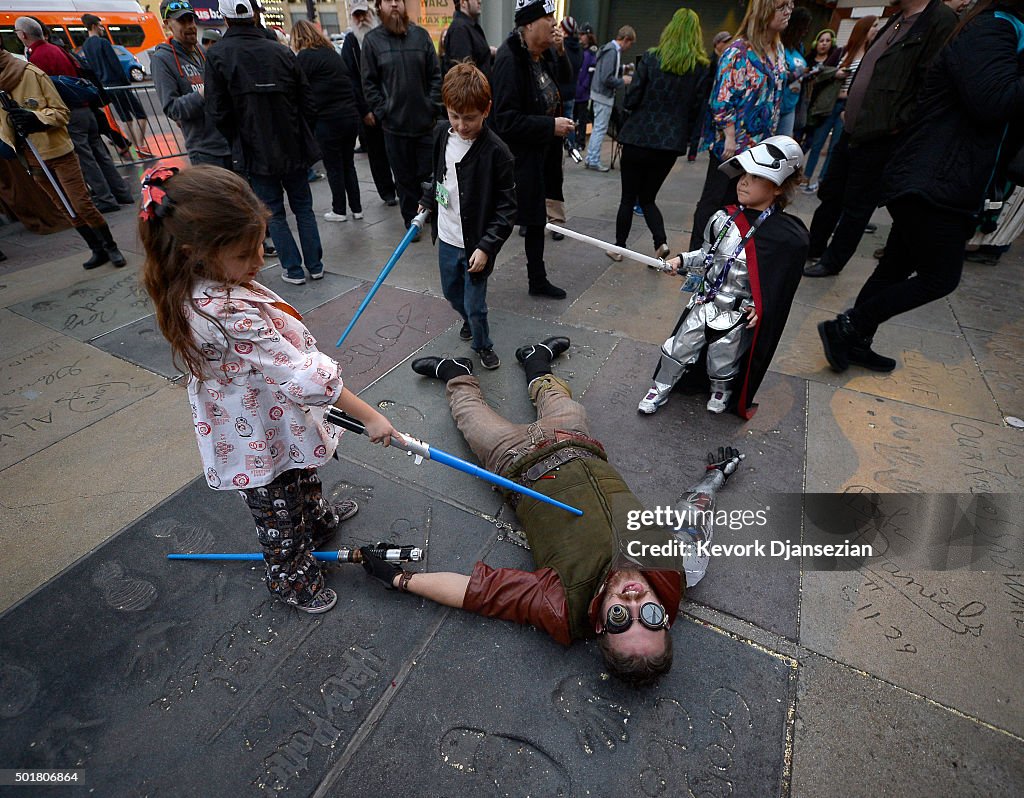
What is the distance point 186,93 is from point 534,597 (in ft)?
17.4

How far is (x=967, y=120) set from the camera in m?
2.74

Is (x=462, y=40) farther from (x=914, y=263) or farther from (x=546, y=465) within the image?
(x=546, y=465)

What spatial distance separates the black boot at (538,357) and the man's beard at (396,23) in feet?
11.9

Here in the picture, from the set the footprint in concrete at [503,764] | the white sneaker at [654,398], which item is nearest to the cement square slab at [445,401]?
the white sneaker at [654,398]

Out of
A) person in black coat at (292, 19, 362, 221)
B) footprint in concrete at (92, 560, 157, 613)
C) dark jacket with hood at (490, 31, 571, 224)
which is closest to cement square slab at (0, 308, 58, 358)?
footprint in concrete at (92, 560, 157, 613)

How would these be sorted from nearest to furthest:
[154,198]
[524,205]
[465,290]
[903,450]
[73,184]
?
[154,198]
[903,450]
[465,290]
[524,205]
[73,184]

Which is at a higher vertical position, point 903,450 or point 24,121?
point 24,121

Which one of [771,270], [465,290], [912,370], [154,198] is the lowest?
[912,370]

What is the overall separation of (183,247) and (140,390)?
2.52 meters

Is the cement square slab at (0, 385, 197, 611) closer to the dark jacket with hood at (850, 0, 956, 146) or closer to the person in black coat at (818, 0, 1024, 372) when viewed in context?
the person in black coat at (818, 0, 1024, 372)

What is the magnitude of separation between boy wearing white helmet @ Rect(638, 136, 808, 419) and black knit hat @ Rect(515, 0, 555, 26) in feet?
6.23

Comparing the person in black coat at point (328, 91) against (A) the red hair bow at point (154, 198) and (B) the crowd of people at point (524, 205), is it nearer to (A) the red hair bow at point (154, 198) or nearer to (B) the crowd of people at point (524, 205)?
(B) the crowd of people at point (524, 205)

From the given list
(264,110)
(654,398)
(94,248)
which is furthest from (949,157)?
(94,248)

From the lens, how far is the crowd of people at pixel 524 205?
1.62 m
